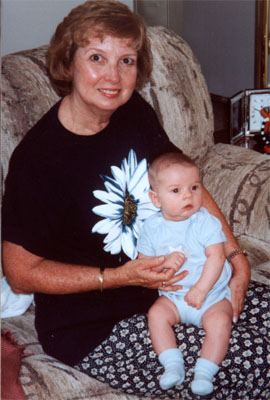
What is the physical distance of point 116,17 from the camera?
1232 millimetres

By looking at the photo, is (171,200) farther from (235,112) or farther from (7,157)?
(235,112)

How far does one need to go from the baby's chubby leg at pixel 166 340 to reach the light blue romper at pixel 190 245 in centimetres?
2

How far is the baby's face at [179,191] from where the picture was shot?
4.09ft

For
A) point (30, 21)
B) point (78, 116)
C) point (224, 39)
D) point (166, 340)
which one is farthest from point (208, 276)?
point (224, 39)

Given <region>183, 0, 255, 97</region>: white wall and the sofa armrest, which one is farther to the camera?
<region>183, 0, 255, 97</region>: white wall

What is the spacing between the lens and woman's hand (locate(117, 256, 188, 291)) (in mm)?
1233

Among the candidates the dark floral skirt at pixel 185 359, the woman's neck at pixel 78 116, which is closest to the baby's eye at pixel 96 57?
the woman's neck at pixel 78 116

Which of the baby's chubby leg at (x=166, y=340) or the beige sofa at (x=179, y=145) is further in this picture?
the beige sofa at (x=179, y=145)

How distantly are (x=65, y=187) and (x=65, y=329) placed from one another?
324 mm

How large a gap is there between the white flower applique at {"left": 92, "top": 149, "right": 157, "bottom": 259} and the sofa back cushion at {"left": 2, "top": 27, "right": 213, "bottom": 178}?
0.86 feet

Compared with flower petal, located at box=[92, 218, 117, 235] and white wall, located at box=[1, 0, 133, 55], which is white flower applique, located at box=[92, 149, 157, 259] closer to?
flower petal, located at box=[92, 218, 117, 235]

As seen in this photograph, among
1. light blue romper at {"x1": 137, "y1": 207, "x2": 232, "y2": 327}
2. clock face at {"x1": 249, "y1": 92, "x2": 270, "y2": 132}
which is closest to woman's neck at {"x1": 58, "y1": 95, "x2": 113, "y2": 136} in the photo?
light blue romper at {"x1": 137, "y1": 207, "x2": 232, "y2": 327}

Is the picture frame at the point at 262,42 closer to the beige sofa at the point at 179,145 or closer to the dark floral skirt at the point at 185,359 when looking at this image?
the beige sofa at the point at 179,145

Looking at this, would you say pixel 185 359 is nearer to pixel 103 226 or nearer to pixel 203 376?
pixel 203 376
